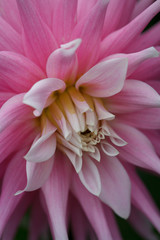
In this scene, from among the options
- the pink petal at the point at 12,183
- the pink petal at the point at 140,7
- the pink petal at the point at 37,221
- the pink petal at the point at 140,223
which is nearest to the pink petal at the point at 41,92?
the pink petal at the point at 12,183

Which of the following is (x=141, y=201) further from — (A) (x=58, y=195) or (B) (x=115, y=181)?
(A) (x=58, y=195)

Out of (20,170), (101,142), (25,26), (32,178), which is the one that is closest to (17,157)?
(20,170)

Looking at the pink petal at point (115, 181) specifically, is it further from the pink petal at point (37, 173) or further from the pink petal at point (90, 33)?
the pink petal at point (90, 33)

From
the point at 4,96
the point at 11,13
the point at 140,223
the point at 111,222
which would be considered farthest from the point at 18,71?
the point at 140,223

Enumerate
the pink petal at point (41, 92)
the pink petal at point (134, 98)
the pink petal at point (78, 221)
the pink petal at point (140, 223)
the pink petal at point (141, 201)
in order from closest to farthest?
the pink petal at point (41, 92) < the pink petal at point (134, 98) < the pink petal at point (141, 201) < the pink petal at point (78, 221) < the pink petal at point (140, 223)

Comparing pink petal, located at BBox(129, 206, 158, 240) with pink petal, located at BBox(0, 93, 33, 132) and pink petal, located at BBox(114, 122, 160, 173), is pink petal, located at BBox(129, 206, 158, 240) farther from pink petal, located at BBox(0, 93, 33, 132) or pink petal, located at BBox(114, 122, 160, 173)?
pink petal, located at BBox(0, 93, 33, 132)

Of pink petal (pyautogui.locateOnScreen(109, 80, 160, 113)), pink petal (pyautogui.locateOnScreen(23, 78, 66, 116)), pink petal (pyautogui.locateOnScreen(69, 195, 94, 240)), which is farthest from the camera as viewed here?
pink petal (pyautogui.locateOnScreen(69, 195, 94, 240))

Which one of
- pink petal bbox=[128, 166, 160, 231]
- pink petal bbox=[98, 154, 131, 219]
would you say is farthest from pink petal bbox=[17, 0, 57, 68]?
pink petal bbox=[128, 166, 160, 231]

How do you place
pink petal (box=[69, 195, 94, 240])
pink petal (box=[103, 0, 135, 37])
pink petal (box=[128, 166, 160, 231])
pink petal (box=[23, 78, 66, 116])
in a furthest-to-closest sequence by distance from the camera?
pink petal (box=[69, 195, 94, 240]) < pink petal (box=[128, 166, 160, 231]) < pink petal (box=[103, 0, 135, 37]) < pink petal (box=[23, 78, 66, 116])
